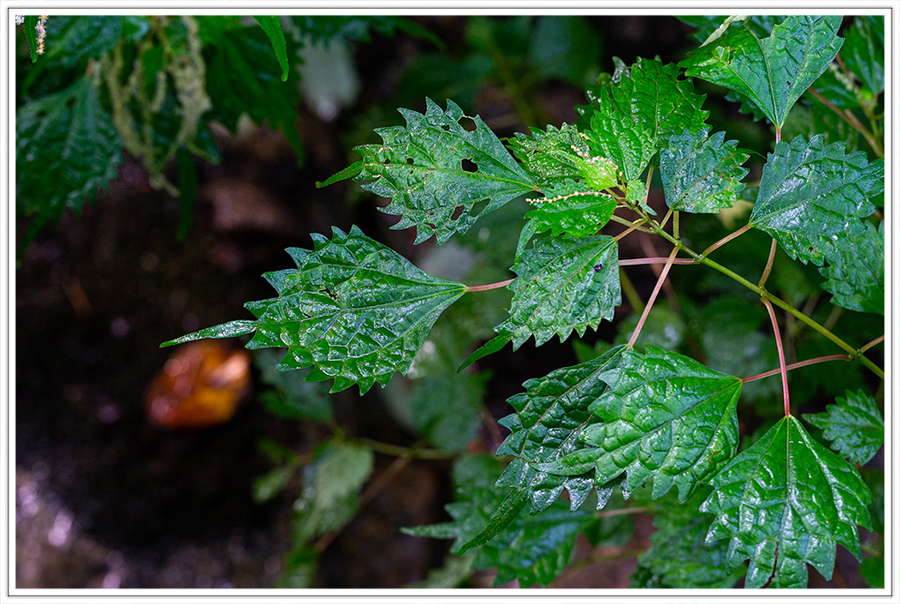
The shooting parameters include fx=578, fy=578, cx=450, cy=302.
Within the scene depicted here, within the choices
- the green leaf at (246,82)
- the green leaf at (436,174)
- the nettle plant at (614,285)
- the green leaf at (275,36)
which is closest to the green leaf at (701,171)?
the nettle plant at (614,285)

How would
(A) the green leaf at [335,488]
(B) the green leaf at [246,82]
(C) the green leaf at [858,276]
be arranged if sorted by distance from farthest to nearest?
1. (A) the green leaf at [335,488]
2. (B) the green leaf at [246,82]
3. (C) the green leaf at [858,276]

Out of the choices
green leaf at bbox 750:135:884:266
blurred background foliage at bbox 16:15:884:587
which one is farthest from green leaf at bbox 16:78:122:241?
green leaf at bbox 750:135:884:266

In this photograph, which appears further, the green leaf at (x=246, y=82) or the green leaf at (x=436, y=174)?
the green leaf at (x=246, y=82)

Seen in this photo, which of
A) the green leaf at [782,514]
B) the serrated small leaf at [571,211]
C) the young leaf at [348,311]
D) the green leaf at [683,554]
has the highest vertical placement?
the serrated small leaf at [571,211]

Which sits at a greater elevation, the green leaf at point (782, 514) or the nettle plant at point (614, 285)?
the nettle plant at point (614, 285)

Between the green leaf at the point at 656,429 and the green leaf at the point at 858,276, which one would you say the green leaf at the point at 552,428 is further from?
the green leaf at the point at 858,276

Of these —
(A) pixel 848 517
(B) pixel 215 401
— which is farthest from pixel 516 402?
(B) pixel 215 401

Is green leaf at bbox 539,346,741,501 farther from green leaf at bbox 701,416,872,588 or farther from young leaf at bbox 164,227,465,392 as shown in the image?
young leaf at bbox 164,227,465,392
